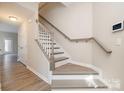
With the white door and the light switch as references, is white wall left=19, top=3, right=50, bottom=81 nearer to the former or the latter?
the light switch

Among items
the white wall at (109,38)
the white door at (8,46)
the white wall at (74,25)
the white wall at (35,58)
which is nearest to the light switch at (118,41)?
the white wall at (109,38)

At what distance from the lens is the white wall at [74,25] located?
3822mm

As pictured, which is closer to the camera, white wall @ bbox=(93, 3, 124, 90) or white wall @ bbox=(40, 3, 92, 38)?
white wall @ bbox=(93, 3, 124, 90)

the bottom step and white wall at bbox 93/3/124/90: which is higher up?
white wall at bbox 93/3/124/90

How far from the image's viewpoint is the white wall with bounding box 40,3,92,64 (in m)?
3.82

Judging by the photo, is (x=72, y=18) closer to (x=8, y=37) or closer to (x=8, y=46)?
(x=8, y=37)

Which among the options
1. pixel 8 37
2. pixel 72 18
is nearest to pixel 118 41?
pixel 72 18

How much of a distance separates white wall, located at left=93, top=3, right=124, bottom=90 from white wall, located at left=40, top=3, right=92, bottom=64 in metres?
0.36

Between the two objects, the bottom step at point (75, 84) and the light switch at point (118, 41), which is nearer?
the light switch at point (118, 41)

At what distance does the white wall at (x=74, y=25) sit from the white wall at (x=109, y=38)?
0.36 meters

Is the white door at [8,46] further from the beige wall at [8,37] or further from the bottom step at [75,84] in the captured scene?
the bottom step at [75,84]

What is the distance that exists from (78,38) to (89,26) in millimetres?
525

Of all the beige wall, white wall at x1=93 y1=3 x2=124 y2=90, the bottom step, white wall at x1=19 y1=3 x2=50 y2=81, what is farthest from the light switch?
the beige wall

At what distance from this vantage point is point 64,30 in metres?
4.53
